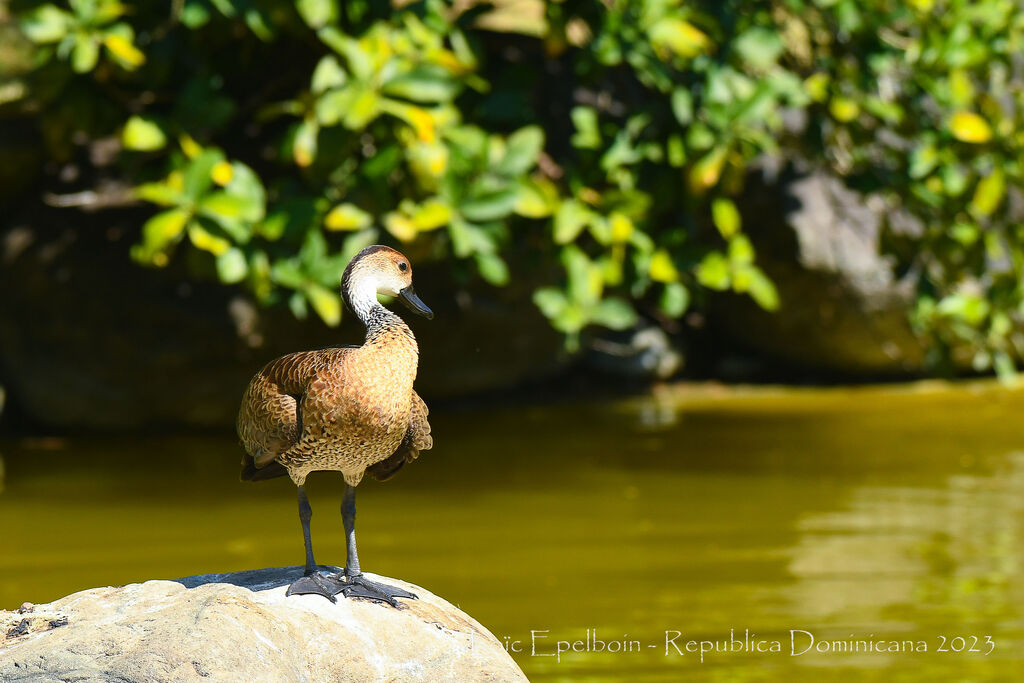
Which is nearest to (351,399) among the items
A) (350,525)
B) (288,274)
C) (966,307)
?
(350,525)

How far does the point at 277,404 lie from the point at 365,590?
2.05 ft

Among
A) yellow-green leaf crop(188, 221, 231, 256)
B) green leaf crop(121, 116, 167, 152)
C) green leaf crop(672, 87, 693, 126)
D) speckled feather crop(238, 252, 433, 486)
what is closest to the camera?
speckled feather crop(238, 252, 433, 486)

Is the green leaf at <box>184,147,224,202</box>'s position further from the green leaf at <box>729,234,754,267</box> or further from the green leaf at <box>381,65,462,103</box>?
the green leaf at <box>729,234,754,267</box>

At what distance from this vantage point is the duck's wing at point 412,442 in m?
3.53

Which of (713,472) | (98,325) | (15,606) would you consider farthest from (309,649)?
(98,325)

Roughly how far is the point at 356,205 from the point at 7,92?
11.5ft

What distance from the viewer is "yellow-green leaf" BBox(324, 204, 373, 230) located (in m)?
5.87

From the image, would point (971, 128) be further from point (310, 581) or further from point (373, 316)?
point (310, 581)

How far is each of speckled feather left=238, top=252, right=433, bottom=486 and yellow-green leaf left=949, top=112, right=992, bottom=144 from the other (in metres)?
4.44

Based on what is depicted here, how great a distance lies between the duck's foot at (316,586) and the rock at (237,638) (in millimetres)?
26

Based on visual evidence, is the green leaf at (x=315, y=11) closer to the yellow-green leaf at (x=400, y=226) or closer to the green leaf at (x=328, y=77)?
the green leaf at (x=328, y=77)

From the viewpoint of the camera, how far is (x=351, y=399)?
3.18m

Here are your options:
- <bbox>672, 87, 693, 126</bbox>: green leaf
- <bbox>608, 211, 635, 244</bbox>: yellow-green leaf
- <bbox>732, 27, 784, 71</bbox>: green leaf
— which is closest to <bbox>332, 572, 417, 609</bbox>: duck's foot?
<bbox>608, 211, 635, 244</bbox>: yellow-green leaf

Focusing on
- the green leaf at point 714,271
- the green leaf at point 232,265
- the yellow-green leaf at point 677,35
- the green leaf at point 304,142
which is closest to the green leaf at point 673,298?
the green leaf at point 714,271
